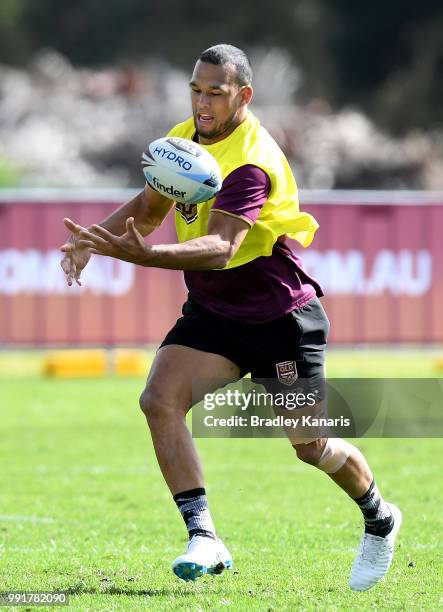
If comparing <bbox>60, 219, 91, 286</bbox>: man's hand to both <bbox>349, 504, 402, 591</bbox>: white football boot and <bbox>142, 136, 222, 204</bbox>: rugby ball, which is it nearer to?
<bbox>142, 136, 222, 204</bbox>: rugby ball

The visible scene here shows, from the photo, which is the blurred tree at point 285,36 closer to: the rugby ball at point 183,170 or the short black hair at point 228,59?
the short black hair at point 228,59

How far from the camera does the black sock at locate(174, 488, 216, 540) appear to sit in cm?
600

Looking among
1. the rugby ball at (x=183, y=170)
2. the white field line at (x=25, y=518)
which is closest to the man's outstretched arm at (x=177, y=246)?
the rugby ball at (x=183, y=170)

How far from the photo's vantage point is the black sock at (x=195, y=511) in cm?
600

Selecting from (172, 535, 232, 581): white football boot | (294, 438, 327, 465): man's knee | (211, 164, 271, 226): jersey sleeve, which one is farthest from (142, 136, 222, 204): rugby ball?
(172, 535, 232, 581): white football boot

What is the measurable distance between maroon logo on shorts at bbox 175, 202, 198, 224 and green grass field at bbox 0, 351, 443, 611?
5.35 ft

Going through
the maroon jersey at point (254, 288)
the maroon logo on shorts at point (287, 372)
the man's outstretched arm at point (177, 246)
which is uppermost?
the man's outstretched arm at point (177, 246)

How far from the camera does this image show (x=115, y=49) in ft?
153

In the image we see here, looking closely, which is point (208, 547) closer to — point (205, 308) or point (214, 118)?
point (205, 308)

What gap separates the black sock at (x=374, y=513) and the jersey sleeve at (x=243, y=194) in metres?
1.40

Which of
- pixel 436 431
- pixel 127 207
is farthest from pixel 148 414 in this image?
pixel 436 431

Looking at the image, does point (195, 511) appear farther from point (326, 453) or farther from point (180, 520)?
point (180, 520)

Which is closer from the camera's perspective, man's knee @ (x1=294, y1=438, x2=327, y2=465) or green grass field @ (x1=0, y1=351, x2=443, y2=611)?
green grass field @ (x1=0, y1=351, x2=443, y2=611)

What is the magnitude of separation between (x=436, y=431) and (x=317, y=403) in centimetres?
593
